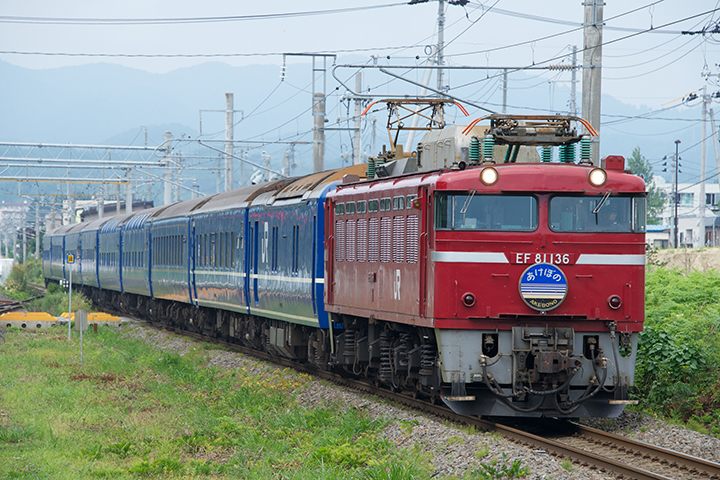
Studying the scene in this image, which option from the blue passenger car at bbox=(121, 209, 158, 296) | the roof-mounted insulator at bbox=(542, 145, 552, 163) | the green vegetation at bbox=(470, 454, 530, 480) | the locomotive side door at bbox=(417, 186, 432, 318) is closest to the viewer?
the green vegetation at bbox=(470, 454, 530, 480)

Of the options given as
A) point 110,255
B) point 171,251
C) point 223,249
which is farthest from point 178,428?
point 110,255

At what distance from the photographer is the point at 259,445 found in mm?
11633

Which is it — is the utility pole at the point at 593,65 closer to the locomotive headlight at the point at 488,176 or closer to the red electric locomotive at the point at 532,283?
the red electric locomotive at the point at 532,283

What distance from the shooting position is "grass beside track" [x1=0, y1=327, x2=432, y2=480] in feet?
33.9

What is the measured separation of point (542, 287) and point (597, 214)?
3.78 feet

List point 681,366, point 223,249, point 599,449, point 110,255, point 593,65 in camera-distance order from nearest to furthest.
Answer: point 599,449 → point 681,366 → point 593,65 → point 223,249 → point 110,255

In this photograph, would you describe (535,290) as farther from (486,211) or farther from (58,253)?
(58,253)

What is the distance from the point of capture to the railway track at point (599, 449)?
29.4 ft

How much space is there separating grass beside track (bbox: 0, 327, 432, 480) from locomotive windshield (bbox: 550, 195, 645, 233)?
3274 mm

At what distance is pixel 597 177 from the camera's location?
1118cm

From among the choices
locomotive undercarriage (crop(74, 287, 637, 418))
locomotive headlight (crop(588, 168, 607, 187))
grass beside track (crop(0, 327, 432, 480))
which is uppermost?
locomotive headlight (crop(588, 168, 607, 187))

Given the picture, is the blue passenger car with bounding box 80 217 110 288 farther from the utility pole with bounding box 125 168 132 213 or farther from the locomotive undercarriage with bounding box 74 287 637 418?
the locomotive undercarriage with bounding box 74 287 637 418

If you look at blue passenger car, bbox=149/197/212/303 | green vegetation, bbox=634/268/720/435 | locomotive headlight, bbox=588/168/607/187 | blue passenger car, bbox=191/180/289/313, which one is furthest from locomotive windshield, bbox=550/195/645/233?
blue passenger car, bbox=149/197/212/303

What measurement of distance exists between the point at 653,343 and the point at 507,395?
12.2 feet
